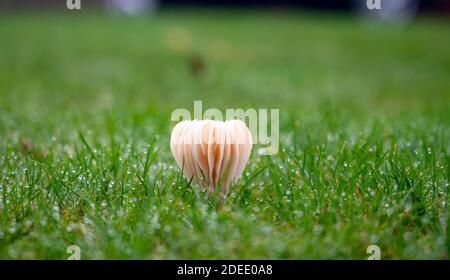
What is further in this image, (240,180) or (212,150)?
(240,180)

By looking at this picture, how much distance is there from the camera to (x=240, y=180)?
86.5 inches

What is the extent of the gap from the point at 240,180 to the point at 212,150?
16.3 inches

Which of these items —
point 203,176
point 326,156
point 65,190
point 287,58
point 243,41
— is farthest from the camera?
point 243,41

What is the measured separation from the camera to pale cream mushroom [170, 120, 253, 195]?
179 cm

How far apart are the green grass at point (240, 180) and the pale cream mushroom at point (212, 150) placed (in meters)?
0.07

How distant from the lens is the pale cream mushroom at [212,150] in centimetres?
179

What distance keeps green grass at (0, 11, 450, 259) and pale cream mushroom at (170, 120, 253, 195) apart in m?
0.07

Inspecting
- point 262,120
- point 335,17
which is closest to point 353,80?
point 262,120

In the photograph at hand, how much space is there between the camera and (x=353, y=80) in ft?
17.8

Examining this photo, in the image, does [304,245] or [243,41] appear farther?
[243,41]
